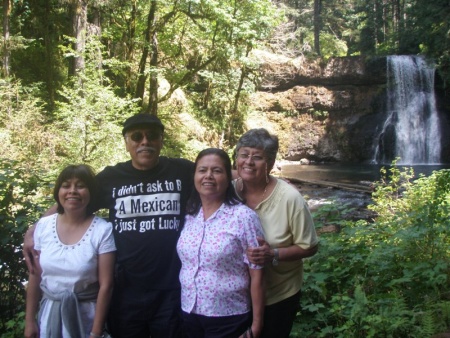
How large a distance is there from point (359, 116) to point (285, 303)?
25.2m

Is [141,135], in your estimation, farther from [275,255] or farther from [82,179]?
[275,255]

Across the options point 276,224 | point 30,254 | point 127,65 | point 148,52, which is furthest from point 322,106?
point 30,254

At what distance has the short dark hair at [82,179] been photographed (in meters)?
2.49

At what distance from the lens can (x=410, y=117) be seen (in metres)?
24.7

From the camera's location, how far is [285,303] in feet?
7.78

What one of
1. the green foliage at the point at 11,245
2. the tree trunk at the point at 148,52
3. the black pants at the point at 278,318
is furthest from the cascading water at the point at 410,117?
the black pants at the point at 278,318

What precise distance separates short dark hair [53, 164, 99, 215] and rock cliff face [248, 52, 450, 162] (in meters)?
23.1

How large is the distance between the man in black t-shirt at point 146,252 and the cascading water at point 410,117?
2355 cm

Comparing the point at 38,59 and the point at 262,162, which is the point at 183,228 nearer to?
the point at 262,162

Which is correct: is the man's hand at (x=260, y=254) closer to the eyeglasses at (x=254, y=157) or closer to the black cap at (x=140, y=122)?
the eyeglasses at (x=254, y=157)

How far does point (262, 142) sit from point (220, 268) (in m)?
0.72

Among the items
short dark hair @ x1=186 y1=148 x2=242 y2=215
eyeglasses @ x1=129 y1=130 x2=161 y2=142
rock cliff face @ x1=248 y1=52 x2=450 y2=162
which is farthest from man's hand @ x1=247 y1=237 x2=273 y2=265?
rock cliff face @ x1=248 y1=52 x2=450 y2=162

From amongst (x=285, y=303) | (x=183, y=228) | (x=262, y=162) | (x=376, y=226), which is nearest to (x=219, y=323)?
(x=285, y=303)

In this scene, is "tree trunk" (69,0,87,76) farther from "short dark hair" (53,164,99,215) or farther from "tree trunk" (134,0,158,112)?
"short dark hair" (53,164,99,215)
